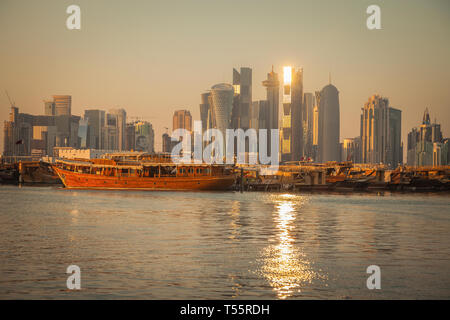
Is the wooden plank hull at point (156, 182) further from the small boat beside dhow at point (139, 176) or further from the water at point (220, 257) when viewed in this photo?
the water at point (220, 257)

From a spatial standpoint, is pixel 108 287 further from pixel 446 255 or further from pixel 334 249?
pixel 446 255

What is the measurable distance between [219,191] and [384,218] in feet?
245

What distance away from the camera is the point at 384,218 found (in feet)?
214

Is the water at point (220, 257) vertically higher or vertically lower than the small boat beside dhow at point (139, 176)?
lower

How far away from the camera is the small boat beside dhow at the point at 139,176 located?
5231 inches

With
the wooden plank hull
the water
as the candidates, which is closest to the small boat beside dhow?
the wooden plank hull

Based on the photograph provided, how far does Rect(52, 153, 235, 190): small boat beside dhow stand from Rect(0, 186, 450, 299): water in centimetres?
7113

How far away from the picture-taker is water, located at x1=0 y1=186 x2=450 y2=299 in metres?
25.1

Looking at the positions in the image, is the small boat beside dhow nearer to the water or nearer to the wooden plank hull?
the wooden plank hull

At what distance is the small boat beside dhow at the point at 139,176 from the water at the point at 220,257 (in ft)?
233

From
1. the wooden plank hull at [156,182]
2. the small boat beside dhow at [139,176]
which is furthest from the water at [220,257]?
the small boat beside dhow at [139,176]
